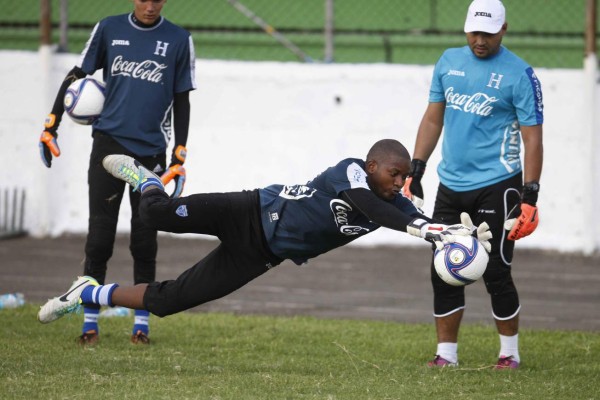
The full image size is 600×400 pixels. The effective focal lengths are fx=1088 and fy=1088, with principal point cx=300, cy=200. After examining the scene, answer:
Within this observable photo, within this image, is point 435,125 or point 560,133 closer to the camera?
point 435,125

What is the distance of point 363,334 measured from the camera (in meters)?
9.16

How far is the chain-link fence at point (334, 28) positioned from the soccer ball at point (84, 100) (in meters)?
7.31

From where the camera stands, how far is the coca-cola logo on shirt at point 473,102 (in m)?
7.66

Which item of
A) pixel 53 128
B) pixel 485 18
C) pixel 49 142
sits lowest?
pixel 49 142

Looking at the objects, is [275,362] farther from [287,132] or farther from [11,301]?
[287,132]

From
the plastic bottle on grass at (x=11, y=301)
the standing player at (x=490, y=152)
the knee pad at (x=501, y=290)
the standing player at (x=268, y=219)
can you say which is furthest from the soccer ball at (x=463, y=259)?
the plastic bottle on grass at (x=11, y=301)

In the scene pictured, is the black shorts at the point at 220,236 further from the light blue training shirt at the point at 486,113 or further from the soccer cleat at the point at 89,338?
the light blue training shirt at the point at 486,113

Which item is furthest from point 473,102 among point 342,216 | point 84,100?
point 84,100

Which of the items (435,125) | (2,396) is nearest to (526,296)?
(435,125)

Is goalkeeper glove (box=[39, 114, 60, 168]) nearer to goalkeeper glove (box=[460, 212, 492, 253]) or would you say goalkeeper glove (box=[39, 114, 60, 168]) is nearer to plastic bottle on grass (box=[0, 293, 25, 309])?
plastic bottle on grass (box=[0, 293, 25, 309])

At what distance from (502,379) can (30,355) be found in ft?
10.6

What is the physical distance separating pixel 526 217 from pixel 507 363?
1087 mm

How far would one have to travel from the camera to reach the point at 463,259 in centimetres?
616

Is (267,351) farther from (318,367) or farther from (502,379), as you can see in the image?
(502,379)
